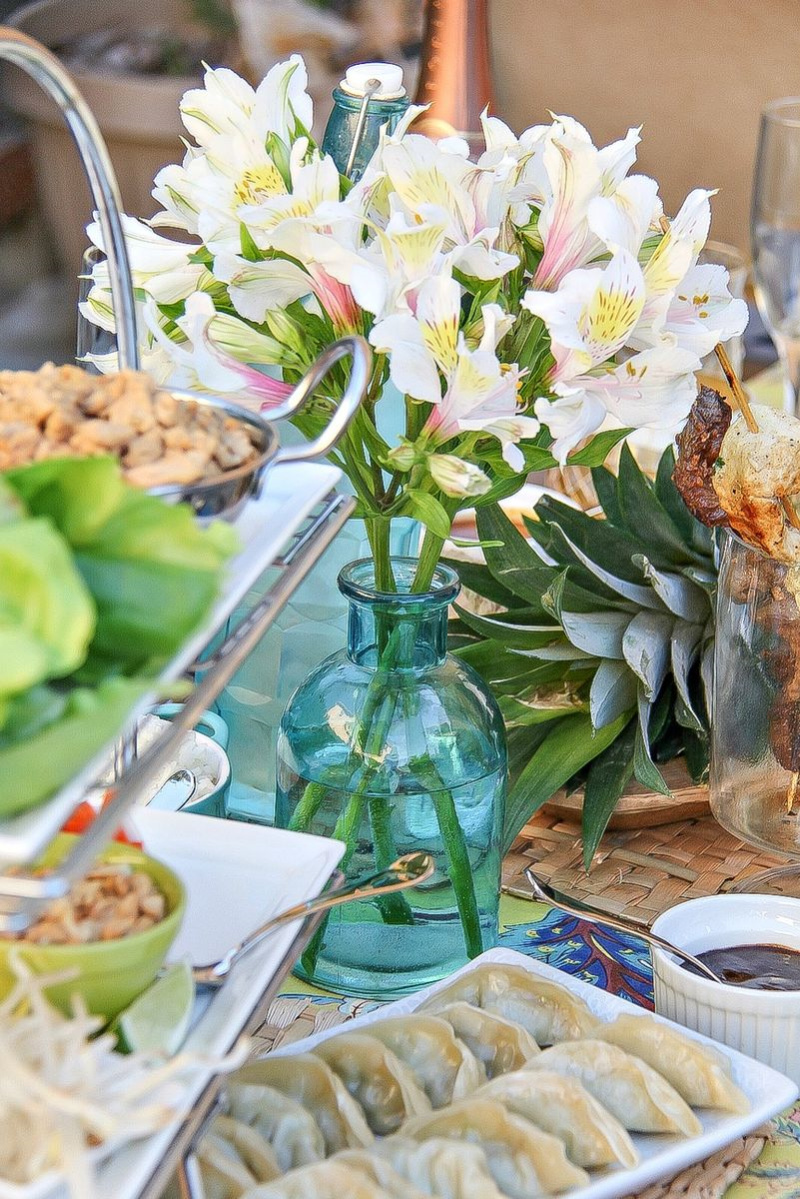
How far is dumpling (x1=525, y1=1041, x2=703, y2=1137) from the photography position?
587mm

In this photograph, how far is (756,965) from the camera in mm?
721

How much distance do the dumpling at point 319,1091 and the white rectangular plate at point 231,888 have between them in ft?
0.22

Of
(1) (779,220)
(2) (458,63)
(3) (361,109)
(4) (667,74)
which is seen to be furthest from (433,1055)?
(4) (667,74)

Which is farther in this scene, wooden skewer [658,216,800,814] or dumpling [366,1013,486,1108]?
wooden skewer [658,216,800,814]

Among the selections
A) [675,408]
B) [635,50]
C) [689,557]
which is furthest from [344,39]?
[675,408]

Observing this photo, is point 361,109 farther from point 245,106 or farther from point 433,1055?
point 433,1055

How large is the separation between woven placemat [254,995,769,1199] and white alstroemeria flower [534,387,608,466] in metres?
0.30

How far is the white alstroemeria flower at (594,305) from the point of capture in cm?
59

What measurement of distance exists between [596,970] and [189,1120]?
1.17 feet

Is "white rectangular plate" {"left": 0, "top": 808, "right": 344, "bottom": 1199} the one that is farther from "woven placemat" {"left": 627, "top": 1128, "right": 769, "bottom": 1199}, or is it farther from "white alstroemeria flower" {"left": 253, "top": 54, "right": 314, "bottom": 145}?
"white alstroemeria flower" {"left": 253, "top": 54, "right": 314, "bottom": 145}

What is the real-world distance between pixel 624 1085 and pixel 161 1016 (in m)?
0.21

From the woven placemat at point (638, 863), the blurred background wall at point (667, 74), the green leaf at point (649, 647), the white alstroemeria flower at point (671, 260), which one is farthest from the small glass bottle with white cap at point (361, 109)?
the blurred background wall at point (667, 74)

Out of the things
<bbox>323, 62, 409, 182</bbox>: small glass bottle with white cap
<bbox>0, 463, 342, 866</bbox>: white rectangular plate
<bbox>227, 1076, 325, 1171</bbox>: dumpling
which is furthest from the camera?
<bbox>323, 62, 409, 182</bbox>: small glass bottle with white cap

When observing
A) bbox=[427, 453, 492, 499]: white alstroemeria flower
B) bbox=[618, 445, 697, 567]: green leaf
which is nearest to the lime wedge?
bbox=[427, 453, 492, 499]: white alstroemeria flower
